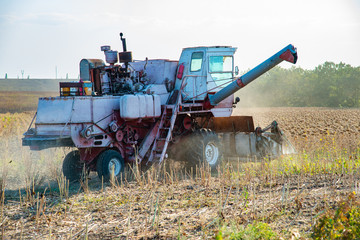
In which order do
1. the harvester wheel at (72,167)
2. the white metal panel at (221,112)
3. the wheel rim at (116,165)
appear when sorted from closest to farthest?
the wheel rim at (116,165) → the harvester wheel at (72,167) → the white metal panel at (221,112)

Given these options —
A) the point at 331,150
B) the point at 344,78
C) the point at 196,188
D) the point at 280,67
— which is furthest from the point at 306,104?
the point at 196,188

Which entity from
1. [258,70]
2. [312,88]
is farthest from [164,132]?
[312,88]

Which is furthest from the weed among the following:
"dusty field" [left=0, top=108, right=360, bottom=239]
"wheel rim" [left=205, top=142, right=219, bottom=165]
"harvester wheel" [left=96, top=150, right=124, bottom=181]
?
"wheel rim" [left=205, top=142, right=219, bottom=165]

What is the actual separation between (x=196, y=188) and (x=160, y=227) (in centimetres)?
255

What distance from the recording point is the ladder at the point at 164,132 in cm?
1022

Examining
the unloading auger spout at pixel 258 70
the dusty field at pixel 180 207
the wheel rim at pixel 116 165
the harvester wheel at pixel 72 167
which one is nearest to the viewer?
the dusty field at pixel 180 207

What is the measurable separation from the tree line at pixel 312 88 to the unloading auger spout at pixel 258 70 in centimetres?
5311

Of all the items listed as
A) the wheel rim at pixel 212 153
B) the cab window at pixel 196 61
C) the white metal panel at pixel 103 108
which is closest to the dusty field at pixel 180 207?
the white metal panel at pixel 103 108

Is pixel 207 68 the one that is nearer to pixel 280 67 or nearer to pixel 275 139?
pixel 275 139

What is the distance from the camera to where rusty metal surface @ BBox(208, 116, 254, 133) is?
11.9 m

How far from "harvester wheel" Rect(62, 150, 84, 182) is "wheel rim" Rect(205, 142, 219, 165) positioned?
10.9 ft

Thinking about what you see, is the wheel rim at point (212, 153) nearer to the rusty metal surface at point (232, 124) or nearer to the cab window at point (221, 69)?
the rusty metal surface at point (232, 124)

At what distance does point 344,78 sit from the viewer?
68.9 meters

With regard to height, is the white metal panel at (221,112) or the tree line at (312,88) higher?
the tree line at (312,88)
